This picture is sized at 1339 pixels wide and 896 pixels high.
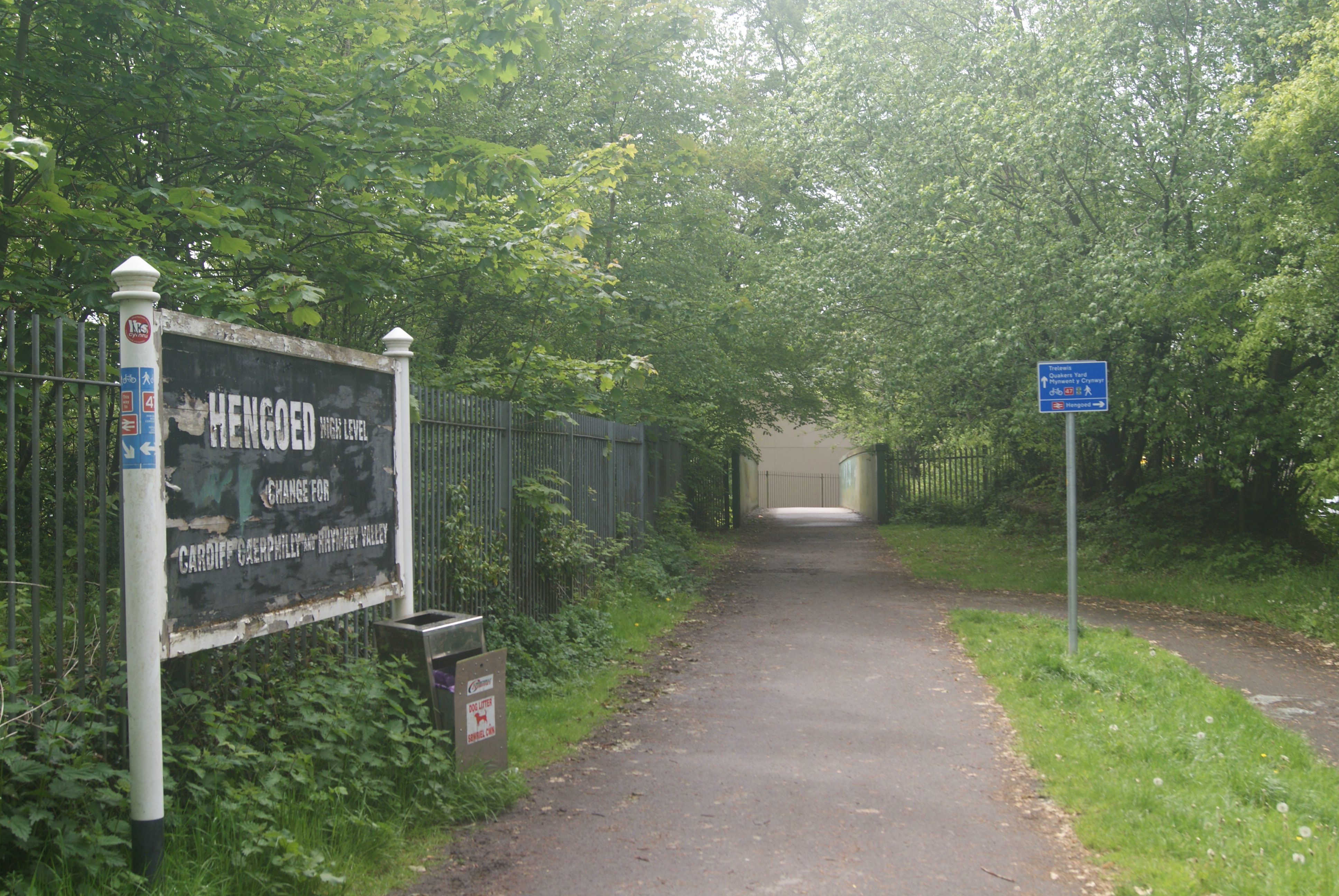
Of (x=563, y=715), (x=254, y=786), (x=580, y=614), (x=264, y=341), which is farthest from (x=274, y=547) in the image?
(x=580, y=614)

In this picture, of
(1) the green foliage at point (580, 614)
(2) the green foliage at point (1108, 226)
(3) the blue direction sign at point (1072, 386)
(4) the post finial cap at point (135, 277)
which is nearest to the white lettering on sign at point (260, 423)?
(4) the post finial cap at point (135, 277)

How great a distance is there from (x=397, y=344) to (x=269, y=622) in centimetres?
182

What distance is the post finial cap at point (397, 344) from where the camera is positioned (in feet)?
17.9

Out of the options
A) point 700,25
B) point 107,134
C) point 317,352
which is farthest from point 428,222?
point 700,25

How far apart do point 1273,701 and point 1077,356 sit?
6.50 metres

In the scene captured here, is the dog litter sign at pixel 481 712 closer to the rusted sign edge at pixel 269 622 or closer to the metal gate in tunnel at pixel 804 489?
the rusted sign edge at pixel 269 622

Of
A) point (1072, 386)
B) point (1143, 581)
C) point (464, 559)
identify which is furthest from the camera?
point (1143, 581)

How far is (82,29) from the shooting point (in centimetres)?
702

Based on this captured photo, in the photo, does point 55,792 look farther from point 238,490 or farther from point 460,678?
point 460,678

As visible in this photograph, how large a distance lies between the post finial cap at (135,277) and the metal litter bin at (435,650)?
7.42ft

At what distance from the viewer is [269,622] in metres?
4.29

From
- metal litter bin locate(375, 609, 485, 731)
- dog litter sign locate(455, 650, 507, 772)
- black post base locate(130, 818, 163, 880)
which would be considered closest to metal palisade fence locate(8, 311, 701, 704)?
metal litter bin locate(375, 609, 485, 731)

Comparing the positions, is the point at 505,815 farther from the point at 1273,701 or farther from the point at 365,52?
the point at 1273,701

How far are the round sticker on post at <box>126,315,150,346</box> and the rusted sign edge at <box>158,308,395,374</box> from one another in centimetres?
7
